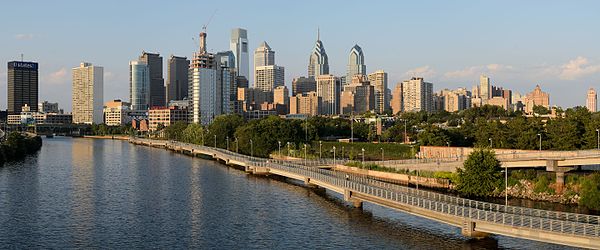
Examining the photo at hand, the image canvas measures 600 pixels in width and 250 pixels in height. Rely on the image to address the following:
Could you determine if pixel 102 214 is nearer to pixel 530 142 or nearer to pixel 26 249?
pixel 26 249

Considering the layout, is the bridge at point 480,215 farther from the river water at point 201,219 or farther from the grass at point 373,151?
the grass at point 373,151

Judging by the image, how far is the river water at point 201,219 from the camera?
169 feet

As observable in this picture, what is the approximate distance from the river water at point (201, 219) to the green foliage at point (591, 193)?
59.9 ft

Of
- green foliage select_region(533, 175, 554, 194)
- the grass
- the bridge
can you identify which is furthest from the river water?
the grass

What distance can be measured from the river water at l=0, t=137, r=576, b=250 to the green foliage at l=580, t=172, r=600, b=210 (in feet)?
59.9

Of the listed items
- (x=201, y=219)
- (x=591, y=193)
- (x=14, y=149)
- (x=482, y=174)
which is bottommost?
(x=201, y=219)

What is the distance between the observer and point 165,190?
85.8m

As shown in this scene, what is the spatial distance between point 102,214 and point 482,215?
39.7 metres

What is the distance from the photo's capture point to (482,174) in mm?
71688

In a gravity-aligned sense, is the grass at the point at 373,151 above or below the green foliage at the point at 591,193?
above

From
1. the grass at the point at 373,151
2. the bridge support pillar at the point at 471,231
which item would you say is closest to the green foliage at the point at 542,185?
the bridge support pillar at the point at 471,231

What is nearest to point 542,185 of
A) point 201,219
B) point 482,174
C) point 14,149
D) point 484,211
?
point 482,174

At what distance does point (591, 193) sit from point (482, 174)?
12162 millimetres

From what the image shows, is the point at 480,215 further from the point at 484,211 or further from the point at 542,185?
the point at 542,185
